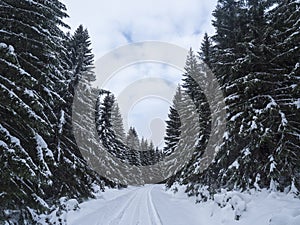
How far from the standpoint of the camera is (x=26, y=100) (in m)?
8.32

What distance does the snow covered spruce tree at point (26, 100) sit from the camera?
7195 mm

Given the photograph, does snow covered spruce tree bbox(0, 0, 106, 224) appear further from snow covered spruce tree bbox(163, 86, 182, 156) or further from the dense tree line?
snow covered spruce tree bbox(163, 86, 182, 156)

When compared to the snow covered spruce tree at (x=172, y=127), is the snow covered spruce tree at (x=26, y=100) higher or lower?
lower

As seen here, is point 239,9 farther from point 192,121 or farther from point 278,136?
point 192,121

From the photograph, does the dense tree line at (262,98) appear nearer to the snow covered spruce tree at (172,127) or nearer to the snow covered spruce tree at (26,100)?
the snow covered spruce tree at (26,100)

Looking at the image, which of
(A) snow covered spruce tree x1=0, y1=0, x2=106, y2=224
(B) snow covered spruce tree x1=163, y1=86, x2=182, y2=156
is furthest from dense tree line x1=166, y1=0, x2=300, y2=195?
(B) snow covered spruce tree x1=163, y1=86, x2=182, y2=156

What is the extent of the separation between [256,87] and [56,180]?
11695 mm

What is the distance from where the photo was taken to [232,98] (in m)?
12.4

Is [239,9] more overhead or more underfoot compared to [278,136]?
more overhead

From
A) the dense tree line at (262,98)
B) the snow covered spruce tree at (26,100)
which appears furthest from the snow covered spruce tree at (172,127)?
the snow covered spruce tree at (26,100)

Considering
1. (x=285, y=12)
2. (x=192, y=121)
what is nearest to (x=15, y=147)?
(x=285, y=12)

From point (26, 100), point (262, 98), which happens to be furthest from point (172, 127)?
point (26, 100)

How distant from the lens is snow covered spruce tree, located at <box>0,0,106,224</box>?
720cm

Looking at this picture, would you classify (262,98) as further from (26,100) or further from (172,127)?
(172,127)
